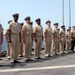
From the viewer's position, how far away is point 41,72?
30.8 feet

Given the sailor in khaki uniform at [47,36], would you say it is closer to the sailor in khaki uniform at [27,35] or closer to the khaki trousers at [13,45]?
the sailor in khaki uniform at [27,35]

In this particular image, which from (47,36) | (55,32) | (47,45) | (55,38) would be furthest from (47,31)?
(55,38)

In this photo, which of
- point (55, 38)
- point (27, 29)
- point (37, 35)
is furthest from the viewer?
point (55, 38)

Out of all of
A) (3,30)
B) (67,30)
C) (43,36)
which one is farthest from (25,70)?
(67,30)

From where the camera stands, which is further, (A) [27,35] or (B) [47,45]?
(B) [47,45]

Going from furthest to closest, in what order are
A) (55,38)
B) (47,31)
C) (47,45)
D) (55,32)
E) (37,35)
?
(55,38) → (55,32) → (47,45) → (47,31) → (37,35)

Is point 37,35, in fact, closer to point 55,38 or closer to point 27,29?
point 27,29

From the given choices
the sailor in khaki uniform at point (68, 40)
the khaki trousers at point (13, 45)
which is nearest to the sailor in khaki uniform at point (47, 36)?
the khaki trousers at point (13, 45)

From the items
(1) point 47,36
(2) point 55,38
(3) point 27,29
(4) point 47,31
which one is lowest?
(2) point 55,38

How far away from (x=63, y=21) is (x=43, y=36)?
11.0 metres

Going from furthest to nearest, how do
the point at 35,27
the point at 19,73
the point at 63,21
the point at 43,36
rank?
the point at 63,21
the point at 43,36
the point at 35,27
the point at 19,73

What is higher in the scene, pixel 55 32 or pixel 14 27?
pixel 14 27

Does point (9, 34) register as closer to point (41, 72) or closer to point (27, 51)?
point (27, 51)

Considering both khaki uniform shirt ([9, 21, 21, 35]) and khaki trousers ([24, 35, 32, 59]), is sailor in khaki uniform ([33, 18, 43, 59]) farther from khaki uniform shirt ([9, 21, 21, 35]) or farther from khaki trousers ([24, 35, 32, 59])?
khaki uniform shirt ([9, 21, 21, 35])
